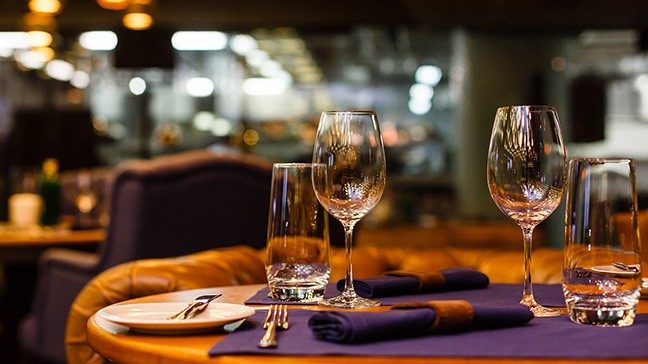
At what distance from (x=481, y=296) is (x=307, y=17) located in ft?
29.5

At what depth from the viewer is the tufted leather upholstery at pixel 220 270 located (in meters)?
2.15

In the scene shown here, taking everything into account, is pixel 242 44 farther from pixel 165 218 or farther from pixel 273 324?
pixel 273 324

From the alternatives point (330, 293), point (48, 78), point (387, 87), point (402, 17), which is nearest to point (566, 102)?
point (402, 17)

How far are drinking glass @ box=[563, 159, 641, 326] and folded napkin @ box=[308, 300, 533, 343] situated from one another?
0.09m

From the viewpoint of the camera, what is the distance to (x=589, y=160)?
1284 millimetres

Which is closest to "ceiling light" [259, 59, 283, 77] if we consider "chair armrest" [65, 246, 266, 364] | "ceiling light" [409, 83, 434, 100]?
"ceiling light" [409, 83, 434, 100]

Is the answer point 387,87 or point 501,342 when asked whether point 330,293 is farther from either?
point 387,87

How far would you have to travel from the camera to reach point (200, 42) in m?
13.3

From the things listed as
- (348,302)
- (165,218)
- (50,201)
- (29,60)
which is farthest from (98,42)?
(348,302)

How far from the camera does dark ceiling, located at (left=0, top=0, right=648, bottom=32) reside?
9641 mm

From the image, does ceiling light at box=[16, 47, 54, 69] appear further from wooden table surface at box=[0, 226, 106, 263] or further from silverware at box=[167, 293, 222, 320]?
silverware at box=[167, 293, 222, 320]

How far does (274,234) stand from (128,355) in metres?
0.42

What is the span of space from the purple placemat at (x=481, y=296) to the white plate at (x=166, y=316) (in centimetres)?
19

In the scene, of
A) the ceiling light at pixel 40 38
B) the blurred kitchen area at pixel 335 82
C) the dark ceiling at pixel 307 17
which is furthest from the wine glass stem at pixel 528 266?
the dark ceiling at pixel 307 17
